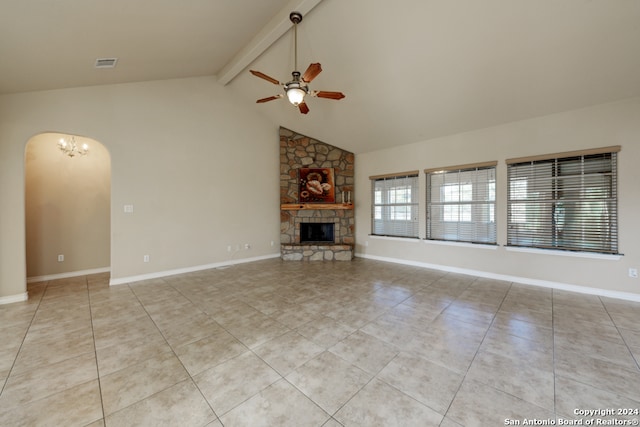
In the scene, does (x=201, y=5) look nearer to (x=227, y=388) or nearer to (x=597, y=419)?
(x=227, y=388)

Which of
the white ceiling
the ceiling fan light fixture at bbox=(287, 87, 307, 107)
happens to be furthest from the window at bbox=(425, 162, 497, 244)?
the ceiling fan light fixture at bbox=(287, 87, 307, 107)

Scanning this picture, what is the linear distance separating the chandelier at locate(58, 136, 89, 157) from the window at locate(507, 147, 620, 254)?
26.2ft

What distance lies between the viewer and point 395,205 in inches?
239

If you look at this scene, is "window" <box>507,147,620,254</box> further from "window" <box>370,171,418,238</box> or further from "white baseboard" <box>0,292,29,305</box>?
"white baseboard" <box>0,292,29,305</box>

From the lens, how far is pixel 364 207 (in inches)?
261

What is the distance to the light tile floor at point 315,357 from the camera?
1.64m

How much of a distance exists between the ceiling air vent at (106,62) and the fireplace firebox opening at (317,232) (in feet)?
15.6

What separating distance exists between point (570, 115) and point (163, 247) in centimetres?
734

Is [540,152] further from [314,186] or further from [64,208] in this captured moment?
[64,208]

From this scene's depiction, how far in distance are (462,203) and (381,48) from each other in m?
3.29

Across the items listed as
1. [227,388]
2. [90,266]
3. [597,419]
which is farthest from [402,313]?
[90,266]

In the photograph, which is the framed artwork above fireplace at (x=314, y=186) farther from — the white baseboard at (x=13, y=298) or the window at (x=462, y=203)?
the white baseboard at (x=13, y=298)

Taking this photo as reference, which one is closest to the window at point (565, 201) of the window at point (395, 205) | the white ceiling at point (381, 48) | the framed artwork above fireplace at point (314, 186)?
the white ceiling at point (381, 48)

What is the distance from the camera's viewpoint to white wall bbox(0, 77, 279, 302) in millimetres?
3533
